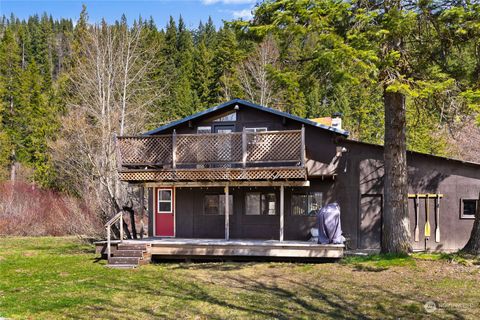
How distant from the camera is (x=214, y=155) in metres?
16.3

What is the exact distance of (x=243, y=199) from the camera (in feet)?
61.6

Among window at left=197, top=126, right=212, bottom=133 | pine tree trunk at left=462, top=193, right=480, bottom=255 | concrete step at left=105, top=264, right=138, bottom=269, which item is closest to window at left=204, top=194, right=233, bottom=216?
window at left=197, top=126, right=212, bottom=133

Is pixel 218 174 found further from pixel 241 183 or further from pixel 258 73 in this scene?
pixel 258 73

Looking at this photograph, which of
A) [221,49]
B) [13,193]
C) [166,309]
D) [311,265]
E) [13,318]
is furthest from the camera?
[221,49]

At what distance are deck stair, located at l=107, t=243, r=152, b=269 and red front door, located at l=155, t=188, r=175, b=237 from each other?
3.26 m

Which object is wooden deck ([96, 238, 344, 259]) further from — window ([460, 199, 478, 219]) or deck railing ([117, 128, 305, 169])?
window ([460, 199, 478, 219])

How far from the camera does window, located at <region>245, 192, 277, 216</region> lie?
18578 mm

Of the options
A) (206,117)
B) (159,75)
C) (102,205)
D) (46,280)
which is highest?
(159,75)

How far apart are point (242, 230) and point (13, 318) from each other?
1114 centimetres

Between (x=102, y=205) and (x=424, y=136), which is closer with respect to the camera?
(x=102, y=205)

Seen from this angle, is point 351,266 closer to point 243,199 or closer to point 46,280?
point 243,199

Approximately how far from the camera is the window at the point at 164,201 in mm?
19422

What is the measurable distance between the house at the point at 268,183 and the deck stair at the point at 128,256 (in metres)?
0.79

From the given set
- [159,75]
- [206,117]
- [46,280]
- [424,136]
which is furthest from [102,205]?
[159,75]
